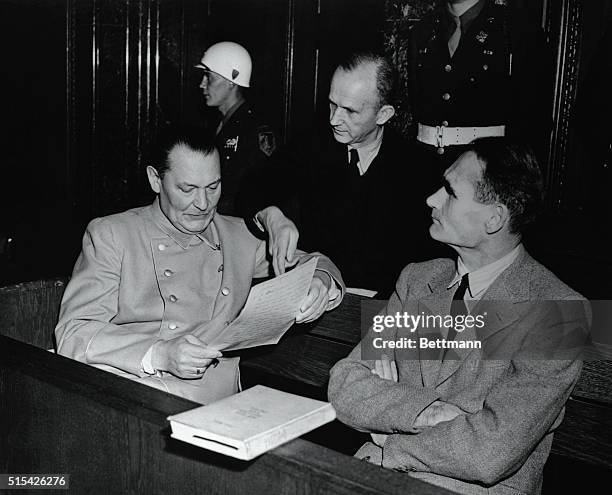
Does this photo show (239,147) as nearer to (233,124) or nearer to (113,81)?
(233,124)

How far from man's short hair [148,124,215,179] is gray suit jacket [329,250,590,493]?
0.80 meters

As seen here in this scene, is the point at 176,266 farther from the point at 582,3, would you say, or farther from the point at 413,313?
the point at 582,3

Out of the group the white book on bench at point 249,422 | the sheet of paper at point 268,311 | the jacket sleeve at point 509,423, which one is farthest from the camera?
the sheet of paper at point 268,311

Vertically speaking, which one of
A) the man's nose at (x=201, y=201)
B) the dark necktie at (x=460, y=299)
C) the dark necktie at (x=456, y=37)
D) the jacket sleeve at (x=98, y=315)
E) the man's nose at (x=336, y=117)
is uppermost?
the dark necktie at (x=456, y=37)

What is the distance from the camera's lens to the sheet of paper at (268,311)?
1.89m

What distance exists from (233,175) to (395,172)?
5.04ft

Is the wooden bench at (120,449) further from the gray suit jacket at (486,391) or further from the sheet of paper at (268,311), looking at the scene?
the gray suit jacket at (486,391)

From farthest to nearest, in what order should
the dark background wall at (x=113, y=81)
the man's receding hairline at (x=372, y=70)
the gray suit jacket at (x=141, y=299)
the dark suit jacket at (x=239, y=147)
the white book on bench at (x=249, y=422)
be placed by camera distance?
the dark background wall at (x=113, y=81), the dark suit jacket at (x=239, y=147), the man's receding hairline at (x=372, y=70), the gray suit jacket at (x=141, y=299), the white book on bench at (x=249, y=422)

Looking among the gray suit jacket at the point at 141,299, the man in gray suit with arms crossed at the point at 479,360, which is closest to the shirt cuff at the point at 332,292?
the gray suit jacket at the point at 141,299

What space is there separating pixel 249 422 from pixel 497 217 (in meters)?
0.95

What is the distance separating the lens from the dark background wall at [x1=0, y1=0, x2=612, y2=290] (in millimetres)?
5125

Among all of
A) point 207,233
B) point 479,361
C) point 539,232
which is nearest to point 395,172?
point 207,233

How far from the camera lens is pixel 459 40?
3.69m

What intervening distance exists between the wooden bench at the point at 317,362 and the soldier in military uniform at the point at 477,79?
1.27m
